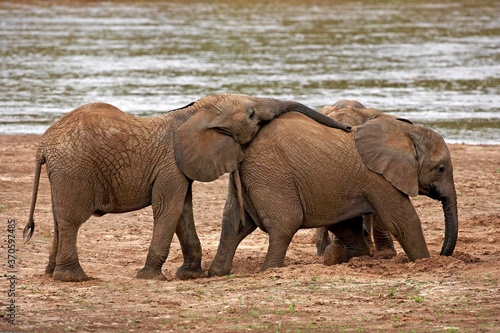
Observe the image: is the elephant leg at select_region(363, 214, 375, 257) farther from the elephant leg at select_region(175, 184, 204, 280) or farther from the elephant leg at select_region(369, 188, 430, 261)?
the elephant leg at select_region(175, 184, 204, 280)

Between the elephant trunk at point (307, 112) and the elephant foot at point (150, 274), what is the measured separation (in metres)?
1.91

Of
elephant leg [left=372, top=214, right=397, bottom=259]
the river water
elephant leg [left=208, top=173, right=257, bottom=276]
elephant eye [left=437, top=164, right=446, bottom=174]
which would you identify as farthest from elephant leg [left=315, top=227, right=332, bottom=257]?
the river water

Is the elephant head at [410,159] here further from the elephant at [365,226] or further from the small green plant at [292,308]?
the small green plant at [292,308]

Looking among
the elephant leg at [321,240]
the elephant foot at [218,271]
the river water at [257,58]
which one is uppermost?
the elephant foot at [218,271]

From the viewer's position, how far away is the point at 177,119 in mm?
10727

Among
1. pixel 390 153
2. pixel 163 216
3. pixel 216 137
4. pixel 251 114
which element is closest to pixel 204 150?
pixel 216 137

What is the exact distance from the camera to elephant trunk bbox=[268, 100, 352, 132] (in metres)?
10.8

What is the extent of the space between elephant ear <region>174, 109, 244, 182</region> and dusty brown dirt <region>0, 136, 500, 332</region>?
103 cm

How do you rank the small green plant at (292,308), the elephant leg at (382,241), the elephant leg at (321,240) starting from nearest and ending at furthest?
1. the small green plant at (292,308)
2. the elephant leg at (382,241)
3. the elephant leg at (321,240)

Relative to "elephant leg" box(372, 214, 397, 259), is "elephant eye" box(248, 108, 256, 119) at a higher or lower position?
higher

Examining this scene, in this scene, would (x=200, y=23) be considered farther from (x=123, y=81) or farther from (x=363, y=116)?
(x=363, y=116)

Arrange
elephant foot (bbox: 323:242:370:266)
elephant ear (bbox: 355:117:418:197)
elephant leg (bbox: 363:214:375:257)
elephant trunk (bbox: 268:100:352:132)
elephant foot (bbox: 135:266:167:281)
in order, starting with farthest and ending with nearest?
1. elephant leg (bbox: 363:214:375:257)
2. elephant foot (bbox: 323:242:370:266)
3. elephant trunk (bbox: 268:100:352:132)
4. elephant ear (bbox: 355:117:418:197)
5. elephant foot (bbox: 135:266:167:281)

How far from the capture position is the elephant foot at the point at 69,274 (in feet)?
34.0

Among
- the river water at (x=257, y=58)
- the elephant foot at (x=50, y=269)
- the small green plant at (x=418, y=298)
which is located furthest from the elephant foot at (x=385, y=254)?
the river water at (x=257, y=58)
